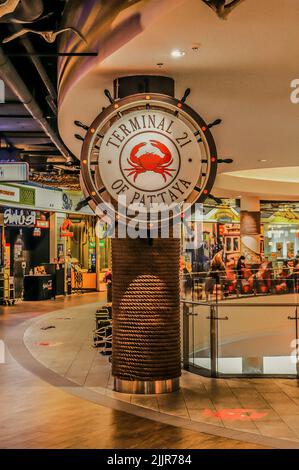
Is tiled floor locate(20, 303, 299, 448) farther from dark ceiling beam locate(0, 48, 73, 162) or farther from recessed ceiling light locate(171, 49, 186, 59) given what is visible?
dark ceiling beam locate(0, 48, 73, 162)

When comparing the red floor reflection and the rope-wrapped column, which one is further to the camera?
the rope-wrapped column

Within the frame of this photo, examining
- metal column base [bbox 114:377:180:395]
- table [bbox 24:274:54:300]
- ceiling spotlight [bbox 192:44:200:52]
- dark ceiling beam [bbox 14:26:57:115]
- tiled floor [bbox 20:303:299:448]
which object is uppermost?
dark ceiling beam [bbox 14:26:57:115]

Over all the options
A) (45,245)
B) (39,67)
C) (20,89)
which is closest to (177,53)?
(39,67)

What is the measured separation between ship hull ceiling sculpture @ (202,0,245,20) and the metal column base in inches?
150

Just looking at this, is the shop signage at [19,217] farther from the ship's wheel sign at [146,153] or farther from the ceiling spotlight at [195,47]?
the ceiling spotlight at [195,47]

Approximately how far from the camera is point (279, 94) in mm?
6227

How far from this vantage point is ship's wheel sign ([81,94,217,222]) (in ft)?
18.0

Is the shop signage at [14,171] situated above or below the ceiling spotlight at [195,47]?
below

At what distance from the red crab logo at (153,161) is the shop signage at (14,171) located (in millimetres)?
4319

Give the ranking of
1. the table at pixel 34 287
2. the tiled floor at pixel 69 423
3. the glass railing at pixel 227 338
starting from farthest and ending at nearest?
the table at pixel 34 287 < the glass railing at pixel 227 338 < the tiled floor at pixel 69 423

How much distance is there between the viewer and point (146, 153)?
5.55m

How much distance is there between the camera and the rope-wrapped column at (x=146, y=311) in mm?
6094

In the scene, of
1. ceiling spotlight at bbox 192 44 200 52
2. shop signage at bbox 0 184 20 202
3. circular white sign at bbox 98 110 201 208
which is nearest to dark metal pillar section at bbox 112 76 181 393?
circular white sign at bbox 98 110 201 208

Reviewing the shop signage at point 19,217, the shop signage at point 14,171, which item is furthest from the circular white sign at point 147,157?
the shop signage at point 19,217
